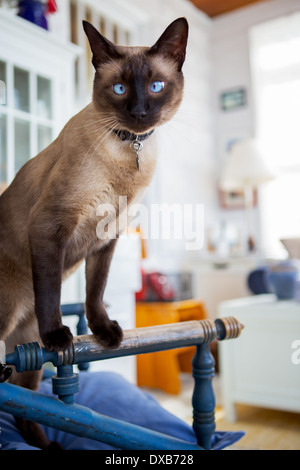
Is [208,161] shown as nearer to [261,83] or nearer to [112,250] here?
[261,83]

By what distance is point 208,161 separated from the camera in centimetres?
366

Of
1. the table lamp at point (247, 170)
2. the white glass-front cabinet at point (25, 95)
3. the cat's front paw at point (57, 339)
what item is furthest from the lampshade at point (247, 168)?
the cat's front paw at point (57, 339)

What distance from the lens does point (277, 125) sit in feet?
11.4

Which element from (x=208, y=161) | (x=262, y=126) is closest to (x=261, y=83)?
(x=262, y=126)

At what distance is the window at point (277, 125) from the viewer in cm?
329

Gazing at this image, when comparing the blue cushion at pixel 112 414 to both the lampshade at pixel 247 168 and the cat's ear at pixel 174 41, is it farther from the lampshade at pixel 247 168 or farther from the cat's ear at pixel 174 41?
the lampshade at pixel 247 168

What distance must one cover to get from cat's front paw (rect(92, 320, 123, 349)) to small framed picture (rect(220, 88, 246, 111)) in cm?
321

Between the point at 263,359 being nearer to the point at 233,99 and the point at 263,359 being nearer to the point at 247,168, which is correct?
the point at 247,168

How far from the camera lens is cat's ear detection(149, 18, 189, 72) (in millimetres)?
713

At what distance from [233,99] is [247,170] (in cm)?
83

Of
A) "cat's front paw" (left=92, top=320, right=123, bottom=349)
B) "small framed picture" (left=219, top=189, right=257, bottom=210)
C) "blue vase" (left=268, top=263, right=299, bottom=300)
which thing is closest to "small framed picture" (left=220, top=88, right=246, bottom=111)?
"small framed picture" (left=219, top=189, right=257, bottom=210)

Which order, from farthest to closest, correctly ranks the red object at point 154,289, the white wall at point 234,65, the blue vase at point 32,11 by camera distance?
the white wall at point 234,65 < the red object at point 154,289 < the blue vase at point 32,11

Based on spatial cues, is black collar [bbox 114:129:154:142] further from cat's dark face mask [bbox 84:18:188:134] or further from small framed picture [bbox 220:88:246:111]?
small framed picture [bbox 220:88:246:111]

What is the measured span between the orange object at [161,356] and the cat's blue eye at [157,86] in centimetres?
193
